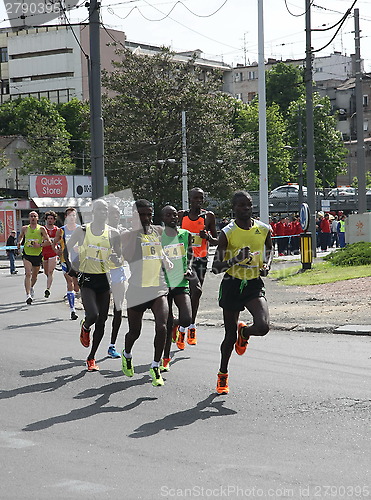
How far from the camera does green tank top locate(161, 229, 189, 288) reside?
342 inches

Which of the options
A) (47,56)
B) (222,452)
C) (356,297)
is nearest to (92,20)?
(356,297)

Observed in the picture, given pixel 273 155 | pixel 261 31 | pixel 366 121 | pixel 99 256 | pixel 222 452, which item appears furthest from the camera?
pixel 366 121

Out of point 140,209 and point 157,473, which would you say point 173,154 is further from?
point 157,473

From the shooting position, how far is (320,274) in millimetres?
21062

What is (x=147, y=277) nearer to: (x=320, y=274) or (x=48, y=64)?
(x=320, y=274)

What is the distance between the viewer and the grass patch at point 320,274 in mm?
19297

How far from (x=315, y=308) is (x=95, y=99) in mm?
5773

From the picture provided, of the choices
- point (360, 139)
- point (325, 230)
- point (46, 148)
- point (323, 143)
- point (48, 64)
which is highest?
point (48, 64)

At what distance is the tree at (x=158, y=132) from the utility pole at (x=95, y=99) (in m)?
32.7

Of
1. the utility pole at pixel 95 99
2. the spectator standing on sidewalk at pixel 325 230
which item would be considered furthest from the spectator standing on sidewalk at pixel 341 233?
the utility pole at pixel 95 99

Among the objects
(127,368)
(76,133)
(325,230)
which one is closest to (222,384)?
(127,368)

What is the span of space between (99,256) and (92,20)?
8.48 m

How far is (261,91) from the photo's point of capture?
26.0 metres

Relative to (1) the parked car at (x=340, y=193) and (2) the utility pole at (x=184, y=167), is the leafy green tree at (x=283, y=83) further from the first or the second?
(2) the utility pole at (x=184, y=167)
